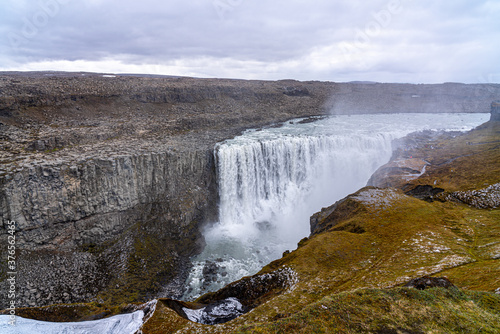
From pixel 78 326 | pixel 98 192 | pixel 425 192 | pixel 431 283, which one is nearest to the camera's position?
pixel 431 283

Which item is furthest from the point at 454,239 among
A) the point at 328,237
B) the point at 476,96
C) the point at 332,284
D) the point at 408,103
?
the point at 476,96

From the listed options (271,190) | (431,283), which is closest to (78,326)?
(431,283)

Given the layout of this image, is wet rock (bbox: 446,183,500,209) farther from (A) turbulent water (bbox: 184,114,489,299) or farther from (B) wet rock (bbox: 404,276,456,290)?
(A) turbulent water (bbox: 184,114,489,299)

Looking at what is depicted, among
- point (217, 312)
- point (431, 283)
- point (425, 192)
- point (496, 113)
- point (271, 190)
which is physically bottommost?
point (271, 190)

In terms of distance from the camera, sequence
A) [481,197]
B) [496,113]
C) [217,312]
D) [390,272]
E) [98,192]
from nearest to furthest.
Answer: [217,312], [390,272], [481,197], [98,192], [496,113]

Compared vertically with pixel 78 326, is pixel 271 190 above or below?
below

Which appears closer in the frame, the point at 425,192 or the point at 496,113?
the point at 425,192

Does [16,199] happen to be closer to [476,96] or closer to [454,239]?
[454,239]

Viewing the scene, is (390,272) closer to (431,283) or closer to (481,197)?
(431,283)
